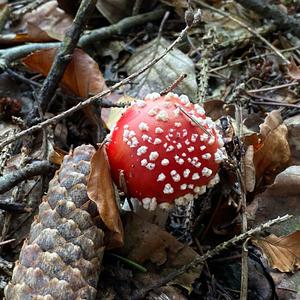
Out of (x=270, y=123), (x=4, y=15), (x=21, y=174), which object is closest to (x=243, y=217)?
(x=270, y=123)

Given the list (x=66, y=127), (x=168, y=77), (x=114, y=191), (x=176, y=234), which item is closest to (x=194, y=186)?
(x=114, y=191)

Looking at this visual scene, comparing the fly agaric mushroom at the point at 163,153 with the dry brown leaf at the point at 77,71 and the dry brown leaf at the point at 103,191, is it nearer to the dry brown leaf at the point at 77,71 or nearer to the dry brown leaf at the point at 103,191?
the dry brown leaf at the point at 103,191

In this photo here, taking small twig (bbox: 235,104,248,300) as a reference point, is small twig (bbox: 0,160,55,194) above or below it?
above

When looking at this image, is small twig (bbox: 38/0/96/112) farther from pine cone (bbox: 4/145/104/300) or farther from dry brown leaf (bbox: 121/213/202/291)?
dry brown leaf (bbox: 121/213/202/291)

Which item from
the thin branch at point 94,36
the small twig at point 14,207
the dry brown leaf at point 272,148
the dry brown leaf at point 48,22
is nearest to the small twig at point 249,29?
the thin branch at point 94,36

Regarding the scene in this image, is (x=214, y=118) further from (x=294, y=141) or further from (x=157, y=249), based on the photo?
(x=157, y=249)

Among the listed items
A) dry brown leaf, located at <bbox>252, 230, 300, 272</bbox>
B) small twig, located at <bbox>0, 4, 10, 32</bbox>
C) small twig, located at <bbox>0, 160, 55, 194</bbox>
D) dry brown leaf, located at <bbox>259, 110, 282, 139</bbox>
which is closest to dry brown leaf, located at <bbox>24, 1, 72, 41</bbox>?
small twig, located at <bbox>0, 4, 10, 32</bbox>
